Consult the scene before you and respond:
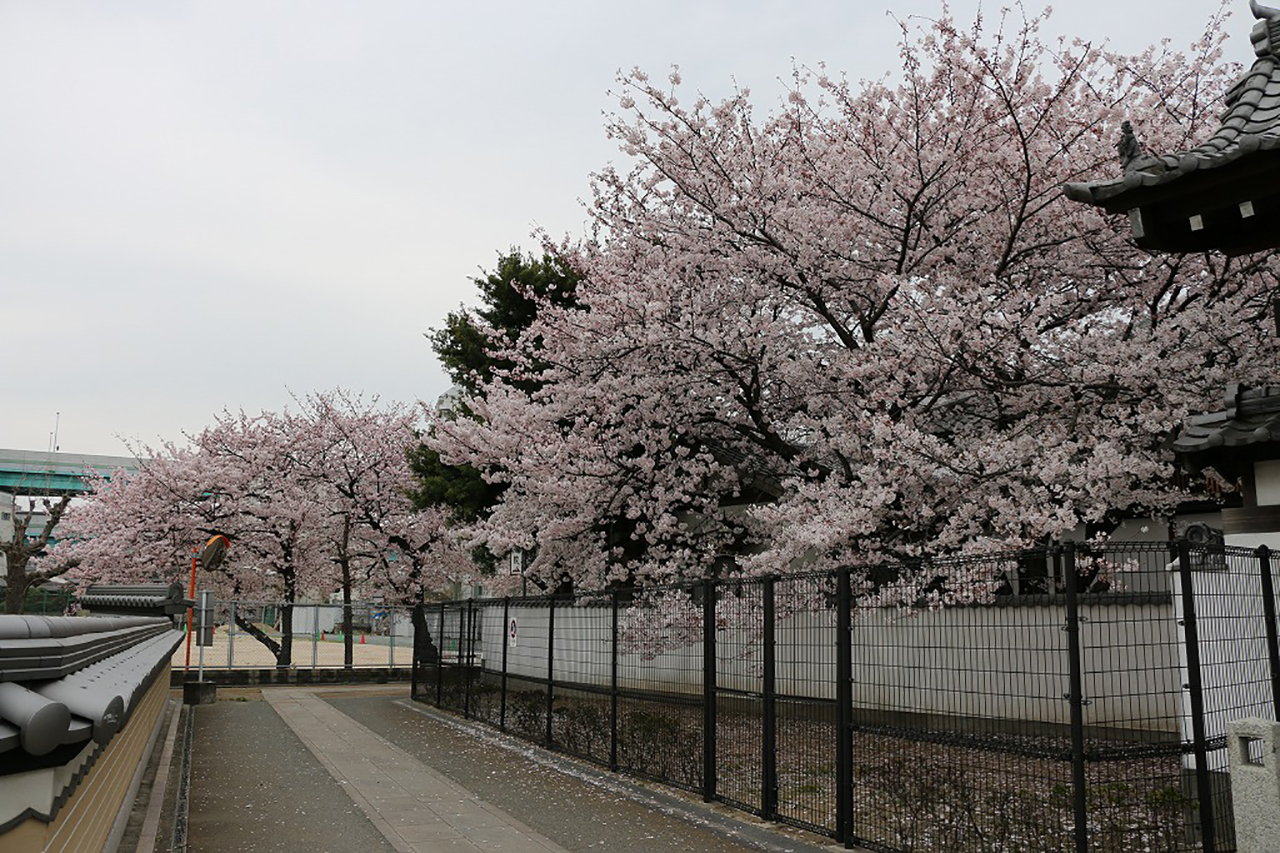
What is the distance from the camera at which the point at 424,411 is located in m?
31.8

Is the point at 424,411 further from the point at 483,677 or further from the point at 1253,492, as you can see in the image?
the point at 1253,492

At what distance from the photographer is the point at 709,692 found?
9.51 meters

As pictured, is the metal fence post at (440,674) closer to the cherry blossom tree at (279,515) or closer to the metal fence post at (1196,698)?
the cherry blossom tree at (279,515)

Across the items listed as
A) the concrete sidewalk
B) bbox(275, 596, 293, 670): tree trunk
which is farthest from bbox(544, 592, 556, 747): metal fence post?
bbox(275, 596, 293, 670): tree trunk

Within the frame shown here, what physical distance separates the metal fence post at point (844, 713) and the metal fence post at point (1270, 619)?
2.87 meters

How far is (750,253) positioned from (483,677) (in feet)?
25.8

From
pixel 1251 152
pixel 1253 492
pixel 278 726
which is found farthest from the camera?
pixel 278 726

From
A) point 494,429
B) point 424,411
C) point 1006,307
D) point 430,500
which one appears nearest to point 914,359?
point 1006,307

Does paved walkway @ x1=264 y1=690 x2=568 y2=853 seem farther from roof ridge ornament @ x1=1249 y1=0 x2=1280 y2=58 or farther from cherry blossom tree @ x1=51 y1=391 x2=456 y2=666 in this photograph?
cherry blossom tree @ x1=51 y1=391 x2=456 y2=666

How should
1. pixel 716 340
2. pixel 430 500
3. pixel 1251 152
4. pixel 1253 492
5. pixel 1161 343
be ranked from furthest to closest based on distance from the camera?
pixel 430 500, pixel 716 340, pixel 1161 343, pixel 1253 492, pixel 1251 152

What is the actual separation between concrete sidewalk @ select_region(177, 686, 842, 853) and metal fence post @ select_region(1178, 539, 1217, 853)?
2532mm

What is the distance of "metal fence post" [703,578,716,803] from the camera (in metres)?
9.34

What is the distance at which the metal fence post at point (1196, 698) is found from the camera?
6.24 metres

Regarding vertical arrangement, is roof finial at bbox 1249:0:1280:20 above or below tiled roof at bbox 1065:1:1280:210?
above
